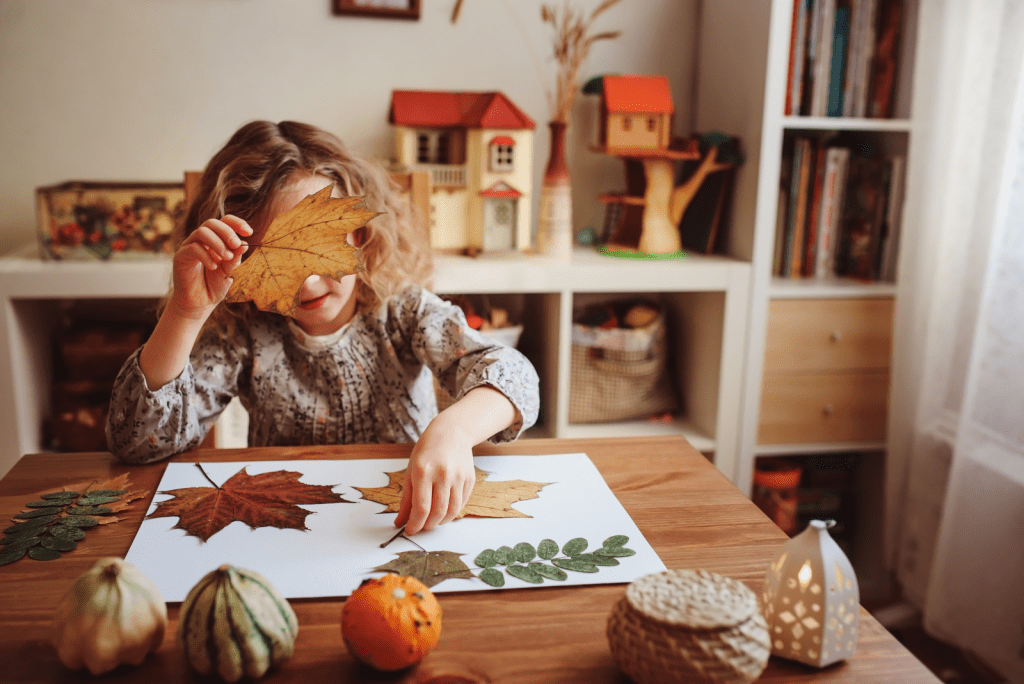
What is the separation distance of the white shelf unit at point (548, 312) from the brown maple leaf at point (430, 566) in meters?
0.97

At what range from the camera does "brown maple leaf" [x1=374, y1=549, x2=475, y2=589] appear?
0.61 m

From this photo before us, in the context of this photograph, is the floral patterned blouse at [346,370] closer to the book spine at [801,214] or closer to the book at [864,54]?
the book spine at [801,214]

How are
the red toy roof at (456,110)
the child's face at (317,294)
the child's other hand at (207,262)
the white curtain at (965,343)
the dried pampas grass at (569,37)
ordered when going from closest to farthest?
1. the child's other hand at (207,262)
2. the child's face at (317,294)
3. the white curtain at (965,343)
4. the red toy roof at (456,110)
5. the dried pampas grass at (569,37)

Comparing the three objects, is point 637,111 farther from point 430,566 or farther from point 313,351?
point 430,566

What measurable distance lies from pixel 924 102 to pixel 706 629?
154cm

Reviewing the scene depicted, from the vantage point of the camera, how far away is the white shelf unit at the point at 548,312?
151 centimetres

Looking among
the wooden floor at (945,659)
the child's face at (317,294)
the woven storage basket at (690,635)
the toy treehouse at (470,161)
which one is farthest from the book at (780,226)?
the woven storage basket at (690,635)

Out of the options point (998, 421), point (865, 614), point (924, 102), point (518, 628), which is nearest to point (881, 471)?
point (998, 421)

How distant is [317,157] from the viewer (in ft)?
3.46

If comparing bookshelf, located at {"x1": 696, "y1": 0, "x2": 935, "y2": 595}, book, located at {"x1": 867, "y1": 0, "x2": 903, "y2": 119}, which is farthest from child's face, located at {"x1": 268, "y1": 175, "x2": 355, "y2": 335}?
book, located at {"x1": 867, "y1": 0, "x2": 903, "y2": 119}

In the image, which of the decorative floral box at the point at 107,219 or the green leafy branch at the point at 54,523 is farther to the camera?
A: the decorative floral box at the point at 107,219

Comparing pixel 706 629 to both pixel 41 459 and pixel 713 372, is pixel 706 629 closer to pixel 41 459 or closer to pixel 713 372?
pixel 41 459

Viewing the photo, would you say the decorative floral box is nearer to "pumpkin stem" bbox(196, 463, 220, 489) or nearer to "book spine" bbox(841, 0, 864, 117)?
"pumpkin stem" bbox(196, 463, 220, 489)

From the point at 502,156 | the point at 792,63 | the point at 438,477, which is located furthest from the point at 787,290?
the point at 438,477
